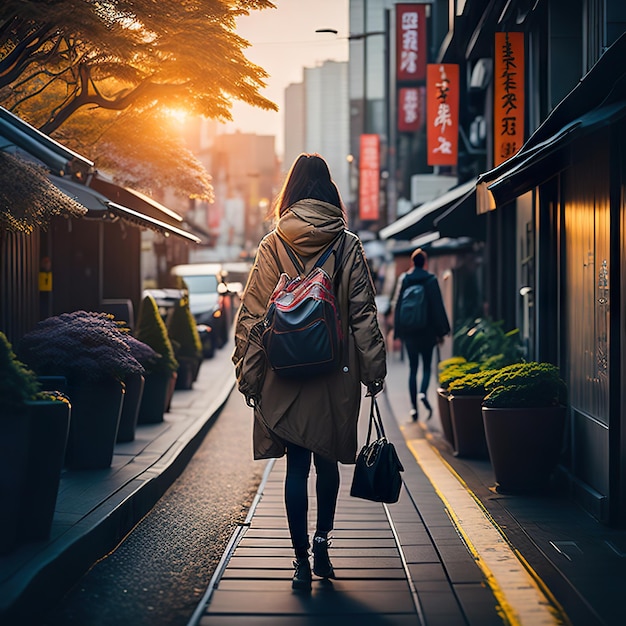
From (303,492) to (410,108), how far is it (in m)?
29.6

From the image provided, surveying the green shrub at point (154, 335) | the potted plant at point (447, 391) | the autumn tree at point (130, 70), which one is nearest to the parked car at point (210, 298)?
the autumn tree at point (130, 70)

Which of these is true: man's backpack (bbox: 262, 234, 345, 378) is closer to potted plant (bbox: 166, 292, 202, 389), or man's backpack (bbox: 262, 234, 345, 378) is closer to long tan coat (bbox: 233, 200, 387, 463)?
long tan coat (bbox: 233, 200, 387, 463)

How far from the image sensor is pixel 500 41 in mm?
11812

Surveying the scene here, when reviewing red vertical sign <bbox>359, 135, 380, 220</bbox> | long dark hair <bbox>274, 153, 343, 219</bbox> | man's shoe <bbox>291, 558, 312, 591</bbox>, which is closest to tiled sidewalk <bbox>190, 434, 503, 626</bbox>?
man's shoe <bbox>291, 558, 312, 591</bbox>

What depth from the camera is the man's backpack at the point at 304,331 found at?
5027 millimetres

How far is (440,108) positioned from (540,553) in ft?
47.6

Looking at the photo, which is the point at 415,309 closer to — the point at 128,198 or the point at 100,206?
the point at 100,206

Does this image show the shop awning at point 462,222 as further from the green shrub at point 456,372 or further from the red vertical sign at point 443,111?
the red vertical sign at point 443,111

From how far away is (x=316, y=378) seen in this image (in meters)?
5.19

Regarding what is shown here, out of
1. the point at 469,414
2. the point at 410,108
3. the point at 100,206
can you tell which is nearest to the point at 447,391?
the point at 469,414

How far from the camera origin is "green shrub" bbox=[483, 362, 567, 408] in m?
7.62

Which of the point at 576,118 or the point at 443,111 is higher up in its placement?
the point at 443,111

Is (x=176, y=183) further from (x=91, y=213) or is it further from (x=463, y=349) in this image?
(x=463, y=349)

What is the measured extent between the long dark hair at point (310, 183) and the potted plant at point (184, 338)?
9.10 metres
